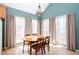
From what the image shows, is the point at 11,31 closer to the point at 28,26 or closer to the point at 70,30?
the point at 28,26

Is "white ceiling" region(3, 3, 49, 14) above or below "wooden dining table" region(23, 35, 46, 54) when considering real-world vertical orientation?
above

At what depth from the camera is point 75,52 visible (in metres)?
1.92

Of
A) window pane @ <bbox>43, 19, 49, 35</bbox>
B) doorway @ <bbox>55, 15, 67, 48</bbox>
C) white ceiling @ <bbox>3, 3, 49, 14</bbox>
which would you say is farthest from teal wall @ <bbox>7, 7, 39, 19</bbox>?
doorway @ <bbox>55, 15, 67, 48</bbox>

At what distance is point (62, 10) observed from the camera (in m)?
1.98

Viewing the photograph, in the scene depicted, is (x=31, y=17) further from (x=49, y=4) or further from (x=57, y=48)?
(x=57, y=48)

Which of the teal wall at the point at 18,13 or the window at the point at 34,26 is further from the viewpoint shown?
the window at the point at 34,26

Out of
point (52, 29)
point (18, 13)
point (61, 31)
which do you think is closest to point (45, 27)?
point (52, 29)

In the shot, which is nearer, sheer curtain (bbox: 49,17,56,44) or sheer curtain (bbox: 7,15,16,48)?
sheer curtain (bbox: 7,15,16,48)

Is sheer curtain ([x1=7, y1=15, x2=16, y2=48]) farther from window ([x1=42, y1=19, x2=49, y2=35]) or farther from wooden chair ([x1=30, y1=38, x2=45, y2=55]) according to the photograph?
window ([x1=42, y1=19, x2=49, y2=35])

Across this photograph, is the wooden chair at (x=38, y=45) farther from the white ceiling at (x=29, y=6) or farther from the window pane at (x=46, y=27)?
the white ceiling at (x=29, y=6)

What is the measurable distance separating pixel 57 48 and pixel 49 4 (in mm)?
865

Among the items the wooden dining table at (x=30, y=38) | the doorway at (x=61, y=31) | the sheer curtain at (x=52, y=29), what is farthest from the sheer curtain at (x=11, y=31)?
the doorway at (x=61, y=31)

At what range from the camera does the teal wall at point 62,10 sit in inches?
75.9

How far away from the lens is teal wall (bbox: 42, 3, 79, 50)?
1.93 meters
